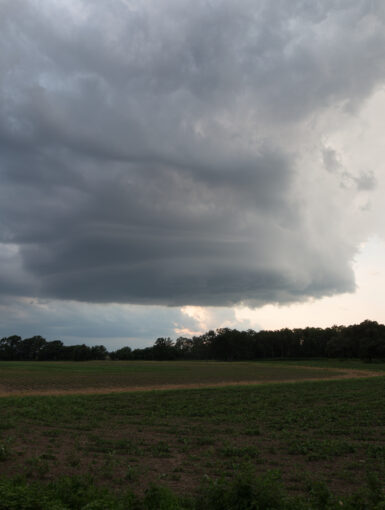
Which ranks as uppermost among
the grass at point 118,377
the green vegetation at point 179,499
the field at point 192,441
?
the green vegetation at point 179,499

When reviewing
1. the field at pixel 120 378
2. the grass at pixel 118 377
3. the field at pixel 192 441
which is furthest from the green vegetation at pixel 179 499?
the grass at pixel 118 377

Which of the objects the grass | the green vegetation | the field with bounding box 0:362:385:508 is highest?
the green vegetation

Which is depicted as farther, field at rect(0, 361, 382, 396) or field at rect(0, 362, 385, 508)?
field at rect(0, 361, 382, 396)

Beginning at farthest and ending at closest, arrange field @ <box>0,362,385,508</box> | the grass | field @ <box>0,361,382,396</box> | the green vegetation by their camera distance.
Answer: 1. the grass
2. field @ <box>0,361,382,396</box>
3. field @ <box>0,362,385,508</box>
4. the green vegetation

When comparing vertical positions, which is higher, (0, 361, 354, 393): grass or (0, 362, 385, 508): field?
(0, 362, 385, 508): field

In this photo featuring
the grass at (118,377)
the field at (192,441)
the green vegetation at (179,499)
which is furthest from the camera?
the grass at (118,377)

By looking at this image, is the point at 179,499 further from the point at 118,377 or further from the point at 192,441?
the point at 118,377

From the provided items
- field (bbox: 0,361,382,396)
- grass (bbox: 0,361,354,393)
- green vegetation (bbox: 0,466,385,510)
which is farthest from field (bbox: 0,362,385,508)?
grass (bbox: 0,361,354,393)

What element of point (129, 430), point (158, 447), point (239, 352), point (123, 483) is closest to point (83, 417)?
point (129, 430)

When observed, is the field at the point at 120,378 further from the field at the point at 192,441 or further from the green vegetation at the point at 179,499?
the green vegetation at the point at 179,499

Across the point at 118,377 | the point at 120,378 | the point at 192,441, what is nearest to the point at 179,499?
the point at 192,441

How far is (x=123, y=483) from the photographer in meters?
10.7

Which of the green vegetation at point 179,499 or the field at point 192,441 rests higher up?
the green vegetation at point 179,499

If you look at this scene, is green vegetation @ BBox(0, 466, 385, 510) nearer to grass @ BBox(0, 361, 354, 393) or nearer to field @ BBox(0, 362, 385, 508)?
field @ BBox(0, 362, 385, 508)
